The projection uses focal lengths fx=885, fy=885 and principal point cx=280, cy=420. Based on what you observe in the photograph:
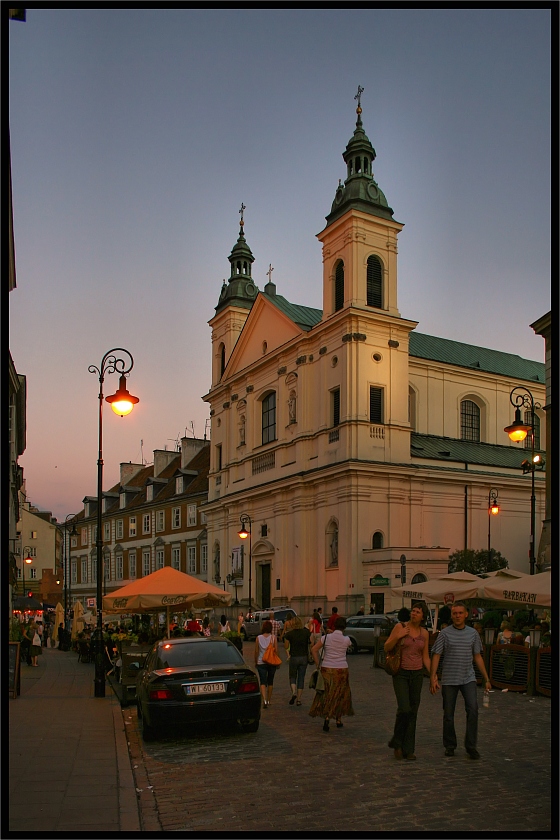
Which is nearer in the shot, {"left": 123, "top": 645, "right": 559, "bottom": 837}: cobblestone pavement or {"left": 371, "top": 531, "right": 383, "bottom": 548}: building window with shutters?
{"left": 123, "top": 645, "right": 559, "bottom": 837}: cobblestone pavement

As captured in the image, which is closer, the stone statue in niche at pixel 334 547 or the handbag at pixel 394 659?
the handbag at pixel 394 659

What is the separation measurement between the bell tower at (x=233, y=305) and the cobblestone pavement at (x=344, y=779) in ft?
164

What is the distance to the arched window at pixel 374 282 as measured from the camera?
161ft

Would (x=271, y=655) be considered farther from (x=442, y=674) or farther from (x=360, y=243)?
(x=360, y=243)

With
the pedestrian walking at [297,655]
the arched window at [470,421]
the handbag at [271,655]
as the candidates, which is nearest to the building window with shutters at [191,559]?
the arched window at [470,421]

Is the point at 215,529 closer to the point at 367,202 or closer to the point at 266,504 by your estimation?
the point at 266,504

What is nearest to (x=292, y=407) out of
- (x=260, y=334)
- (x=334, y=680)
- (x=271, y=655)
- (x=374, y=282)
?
(x=260, y=334)

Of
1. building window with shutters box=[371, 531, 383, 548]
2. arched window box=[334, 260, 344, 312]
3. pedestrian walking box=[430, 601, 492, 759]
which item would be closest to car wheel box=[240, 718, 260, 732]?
pedestrian walking box=[430, 601, 492, 759]

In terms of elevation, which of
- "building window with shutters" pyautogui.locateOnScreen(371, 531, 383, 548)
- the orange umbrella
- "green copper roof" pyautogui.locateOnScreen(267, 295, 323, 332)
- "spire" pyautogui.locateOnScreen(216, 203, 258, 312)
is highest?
"spire" pyautogui.locateOnScreen(216, 203, 258, 312)

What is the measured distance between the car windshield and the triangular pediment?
1543 inches

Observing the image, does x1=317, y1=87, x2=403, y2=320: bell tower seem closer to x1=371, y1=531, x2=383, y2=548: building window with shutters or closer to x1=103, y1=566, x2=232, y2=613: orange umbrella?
x1=371, y1=531, x2=383, y2=548: building window with shutters

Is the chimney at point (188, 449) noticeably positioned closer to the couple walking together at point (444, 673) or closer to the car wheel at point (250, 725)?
the car wheel at point (250, 725)

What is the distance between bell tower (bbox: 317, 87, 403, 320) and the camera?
158ft

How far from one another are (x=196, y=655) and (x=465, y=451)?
143 feet
